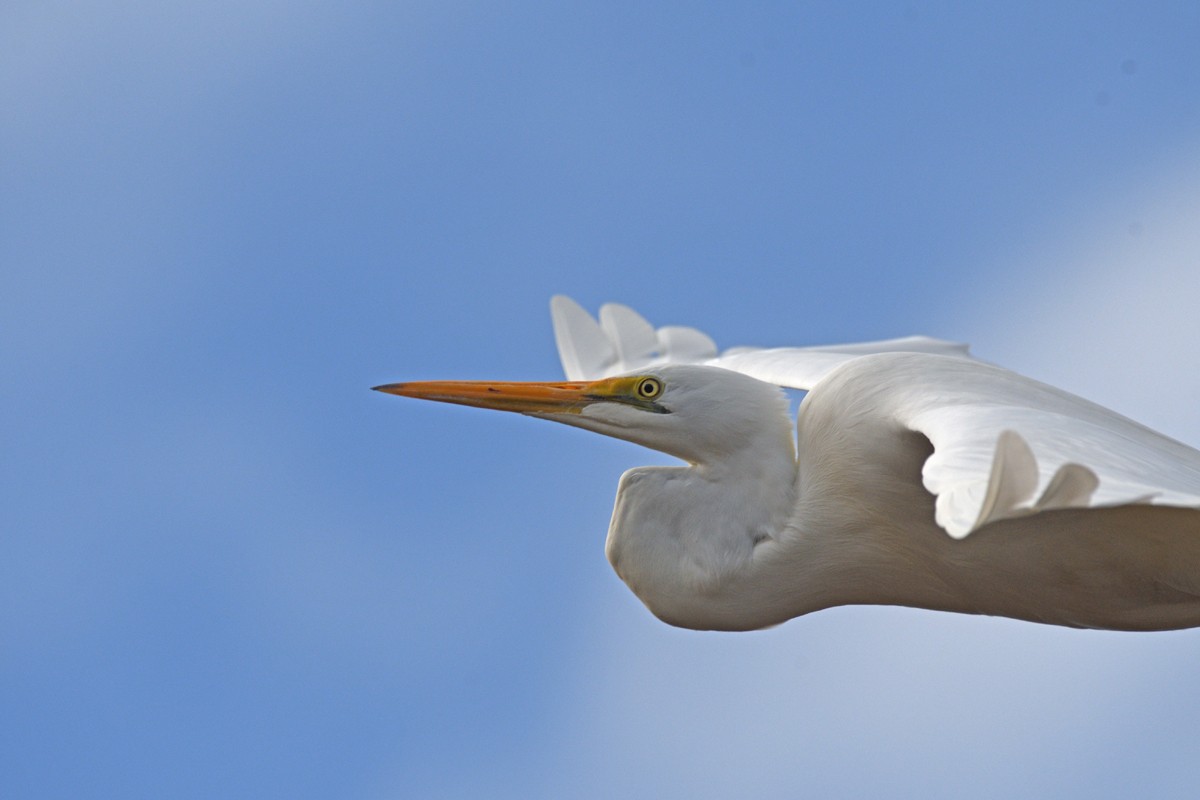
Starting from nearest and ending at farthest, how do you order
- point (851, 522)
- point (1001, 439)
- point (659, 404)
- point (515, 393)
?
point (1001, 439) → point (851, 522) → point (659, 404) → point (515, 393)

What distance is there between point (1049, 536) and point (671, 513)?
4.36 ft

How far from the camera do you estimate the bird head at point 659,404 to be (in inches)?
185

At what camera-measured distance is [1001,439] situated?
2662mm

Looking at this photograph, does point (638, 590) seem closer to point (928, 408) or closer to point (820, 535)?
point (820, 535)

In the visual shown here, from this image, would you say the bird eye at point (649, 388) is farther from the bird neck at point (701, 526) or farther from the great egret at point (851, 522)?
the bird neck at point (701, 526)

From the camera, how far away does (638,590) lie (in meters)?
4.66

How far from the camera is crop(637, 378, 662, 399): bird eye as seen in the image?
4.92m

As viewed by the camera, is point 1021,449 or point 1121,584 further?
point 1121,584

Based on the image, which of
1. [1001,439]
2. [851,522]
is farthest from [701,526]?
[1001,439]

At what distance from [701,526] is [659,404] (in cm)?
55

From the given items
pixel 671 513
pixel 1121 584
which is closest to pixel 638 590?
pixel 671 513

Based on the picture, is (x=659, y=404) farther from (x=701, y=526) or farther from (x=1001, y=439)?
(x=1001, y=439)

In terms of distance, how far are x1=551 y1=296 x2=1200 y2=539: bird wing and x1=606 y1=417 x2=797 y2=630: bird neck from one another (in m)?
0.48

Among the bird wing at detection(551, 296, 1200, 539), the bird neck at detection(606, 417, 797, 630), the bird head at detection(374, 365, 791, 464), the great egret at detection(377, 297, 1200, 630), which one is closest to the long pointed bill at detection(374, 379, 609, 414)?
the bird head at detection(374, 365, 791, 464)
